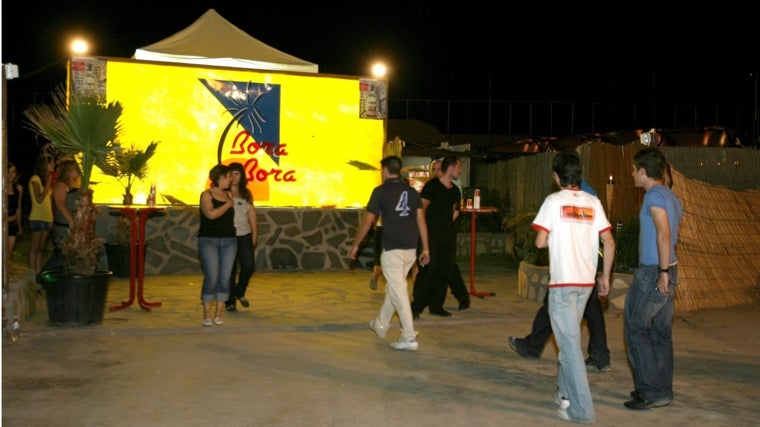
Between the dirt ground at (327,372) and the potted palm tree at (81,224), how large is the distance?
10.9 inches

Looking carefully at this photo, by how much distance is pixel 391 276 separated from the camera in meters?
7.91

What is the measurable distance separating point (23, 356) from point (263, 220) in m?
7.61

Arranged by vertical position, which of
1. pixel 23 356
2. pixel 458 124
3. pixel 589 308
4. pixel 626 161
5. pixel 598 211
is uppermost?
pixel 458 124

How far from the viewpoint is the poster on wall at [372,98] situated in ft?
52.8

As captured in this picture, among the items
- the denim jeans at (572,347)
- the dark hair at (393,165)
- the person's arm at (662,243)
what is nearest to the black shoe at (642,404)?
the denim jeans at (572,347)

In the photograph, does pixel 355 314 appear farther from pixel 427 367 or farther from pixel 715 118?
pixel 715 118

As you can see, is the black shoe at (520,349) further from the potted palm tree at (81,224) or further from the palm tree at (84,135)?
the palm tree at (84,135)

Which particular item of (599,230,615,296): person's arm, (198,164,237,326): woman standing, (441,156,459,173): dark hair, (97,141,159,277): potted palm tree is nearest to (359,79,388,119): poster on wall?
(97,141,159,277): potted palm tree

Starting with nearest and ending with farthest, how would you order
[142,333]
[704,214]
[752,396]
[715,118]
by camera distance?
[752,396] < [142,333] < [704,214] < [715,118]

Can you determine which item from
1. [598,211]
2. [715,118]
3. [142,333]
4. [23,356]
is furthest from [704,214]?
[715,118]

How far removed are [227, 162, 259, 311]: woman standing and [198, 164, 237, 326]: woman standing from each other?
0.71m

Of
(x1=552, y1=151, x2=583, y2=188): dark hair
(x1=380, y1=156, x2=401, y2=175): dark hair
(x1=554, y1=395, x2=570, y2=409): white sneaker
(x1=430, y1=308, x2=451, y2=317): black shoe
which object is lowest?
(x1=554, y1=395, x2=570, y2=409): white sneaker

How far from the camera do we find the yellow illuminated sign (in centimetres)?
1477

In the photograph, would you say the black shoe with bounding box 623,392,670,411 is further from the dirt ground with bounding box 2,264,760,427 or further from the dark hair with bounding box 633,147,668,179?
the dark hair with bounding box 633,147,668,179
